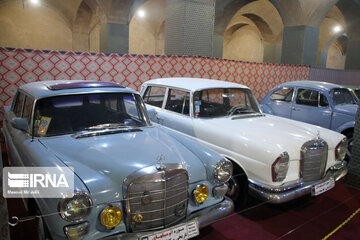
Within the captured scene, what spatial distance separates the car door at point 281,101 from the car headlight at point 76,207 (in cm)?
519

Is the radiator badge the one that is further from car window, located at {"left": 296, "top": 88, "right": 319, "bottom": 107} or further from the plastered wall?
the plastered wall

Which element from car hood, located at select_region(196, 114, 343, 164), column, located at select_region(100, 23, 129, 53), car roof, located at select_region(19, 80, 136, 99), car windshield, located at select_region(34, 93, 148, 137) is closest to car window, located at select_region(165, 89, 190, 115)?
car hood, located at select_region(196, 114, 343, 164)

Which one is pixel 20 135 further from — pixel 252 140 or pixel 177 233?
pixel 252 140

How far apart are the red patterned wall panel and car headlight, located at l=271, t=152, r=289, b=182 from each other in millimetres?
4544

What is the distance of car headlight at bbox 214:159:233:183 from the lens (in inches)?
108

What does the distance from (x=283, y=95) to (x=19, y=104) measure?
5.28 metres

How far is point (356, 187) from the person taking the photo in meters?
4.38

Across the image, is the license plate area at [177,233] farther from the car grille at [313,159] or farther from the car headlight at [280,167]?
the car grille at [313,159]

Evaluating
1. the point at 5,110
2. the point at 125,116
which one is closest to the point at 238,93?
the point at 125,116

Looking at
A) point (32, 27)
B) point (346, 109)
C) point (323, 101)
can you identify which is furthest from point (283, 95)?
point (32, 27)

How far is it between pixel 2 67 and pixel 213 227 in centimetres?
474

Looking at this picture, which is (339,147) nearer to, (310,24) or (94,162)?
(94,162)

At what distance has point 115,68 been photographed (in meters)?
6.52

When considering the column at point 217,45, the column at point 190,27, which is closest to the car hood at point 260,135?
the column at point 190,27
